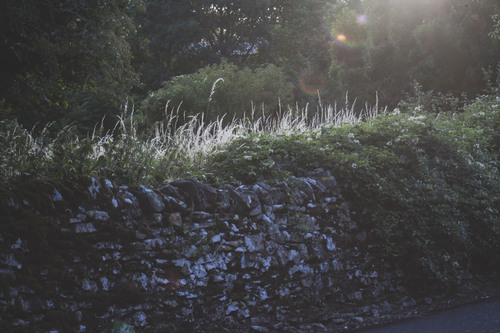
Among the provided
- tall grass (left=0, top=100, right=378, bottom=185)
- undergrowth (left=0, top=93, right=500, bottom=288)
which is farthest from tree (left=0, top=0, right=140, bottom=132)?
tall grass (left=0, top=100, right=378, bottom=185)

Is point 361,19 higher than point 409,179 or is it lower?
higher

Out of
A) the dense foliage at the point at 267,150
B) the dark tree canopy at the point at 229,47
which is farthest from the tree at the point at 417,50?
the dense foliage at the point at 267,150

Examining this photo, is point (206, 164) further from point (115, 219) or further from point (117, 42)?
point (117, 42)

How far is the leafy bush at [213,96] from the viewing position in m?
13.2

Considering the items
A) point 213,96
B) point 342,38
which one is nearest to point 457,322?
point 213,96

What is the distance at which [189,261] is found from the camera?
183 inches

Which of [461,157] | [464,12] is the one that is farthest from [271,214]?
[464,12]

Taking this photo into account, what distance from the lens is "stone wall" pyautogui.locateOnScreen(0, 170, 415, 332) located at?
12.3 ft

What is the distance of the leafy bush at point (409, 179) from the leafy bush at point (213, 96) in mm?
5916

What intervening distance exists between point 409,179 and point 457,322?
88.6 inches

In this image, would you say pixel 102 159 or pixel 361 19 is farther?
pixel 361 19

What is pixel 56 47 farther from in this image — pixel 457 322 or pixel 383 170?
pixel 457 322

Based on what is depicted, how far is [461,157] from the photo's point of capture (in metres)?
7.30

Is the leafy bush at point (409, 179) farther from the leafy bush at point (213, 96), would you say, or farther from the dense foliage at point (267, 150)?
the leafy bush at point (213, 96)
